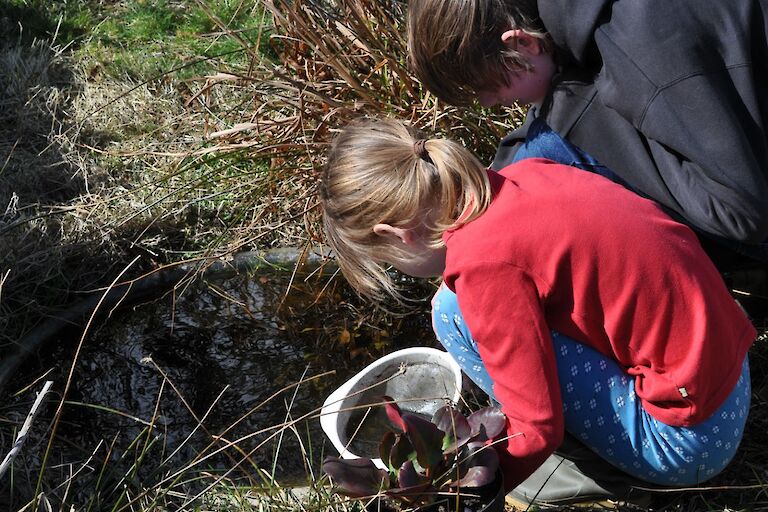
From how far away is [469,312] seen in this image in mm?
1548

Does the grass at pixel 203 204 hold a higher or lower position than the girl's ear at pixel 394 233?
lower

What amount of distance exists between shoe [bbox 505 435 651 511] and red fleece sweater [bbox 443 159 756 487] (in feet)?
0.83

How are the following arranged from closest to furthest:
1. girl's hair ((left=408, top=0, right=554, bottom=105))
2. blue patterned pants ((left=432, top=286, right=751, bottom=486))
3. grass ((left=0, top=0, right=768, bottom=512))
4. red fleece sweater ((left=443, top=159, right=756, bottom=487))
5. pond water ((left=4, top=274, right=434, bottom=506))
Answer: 1. red fleece sweater ((left=443, top=159, right=756, bottom=487))
2. blue patterned pants ((left=432, top=286, right=751, bottom=486))
3. girl's hair ((left=408, top=0, right=554, bottom=105))
4. grass ((left=0, top=0, right=768, bottom=512))
5. pond water ((left=4, top=274, right=434, bottom=506))

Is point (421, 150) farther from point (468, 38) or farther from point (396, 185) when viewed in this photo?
point (468, 38)

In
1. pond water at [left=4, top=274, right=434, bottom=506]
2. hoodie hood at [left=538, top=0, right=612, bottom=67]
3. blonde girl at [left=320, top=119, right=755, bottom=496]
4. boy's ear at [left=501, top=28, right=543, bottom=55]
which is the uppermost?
hoodie hood at [left=538, top=0, right=612, bottom=67]

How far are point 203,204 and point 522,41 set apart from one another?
4.98 ft

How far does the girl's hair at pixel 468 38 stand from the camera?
5.96ft

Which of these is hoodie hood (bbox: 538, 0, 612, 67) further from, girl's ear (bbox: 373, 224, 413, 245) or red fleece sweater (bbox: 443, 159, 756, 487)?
girl's ear (bbox: 373, 224, 413, 245)

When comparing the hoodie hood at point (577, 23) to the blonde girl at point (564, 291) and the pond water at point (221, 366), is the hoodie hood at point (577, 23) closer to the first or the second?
the blonde girl at point (564, 291)

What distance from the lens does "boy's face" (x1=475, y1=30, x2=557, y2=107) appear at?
1.87 metres

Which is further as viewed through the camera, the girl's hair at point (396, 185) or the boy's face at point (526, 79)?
the boy's face at point (526, 79)

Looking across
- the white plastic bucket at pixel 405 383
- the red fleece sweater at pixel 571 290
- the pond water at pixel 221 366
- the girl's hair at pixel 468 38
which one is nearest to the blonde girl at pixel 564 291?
the red fleece sweater at pixel 571 290

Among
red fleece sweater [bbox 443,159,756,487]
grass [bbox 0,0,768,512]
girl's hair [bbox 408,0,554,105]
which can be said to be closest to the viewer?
red fleece sweater [bbox 443,159,756,487]

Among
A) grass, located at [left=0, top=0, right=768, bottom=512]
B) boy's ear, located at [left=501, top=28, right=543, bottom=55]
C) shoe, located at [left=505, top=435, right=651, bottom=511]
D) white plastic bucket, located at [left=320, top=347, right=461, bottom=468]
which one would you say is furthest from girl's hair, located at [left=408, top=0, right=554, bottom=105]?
shoe, located at [left=505, top=435, right=651, bottom=511]
